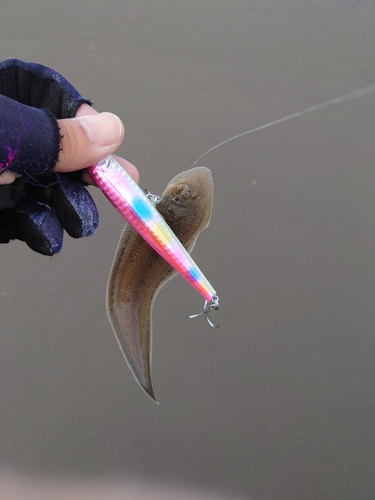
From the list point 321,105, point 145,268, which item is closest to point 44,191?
Answer: point 145,268

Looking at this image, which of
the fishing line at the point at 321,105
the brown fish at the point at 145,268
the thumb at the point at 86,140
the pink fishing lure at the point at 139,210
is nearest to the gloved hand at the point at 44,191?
the thumb at the point at 86,140

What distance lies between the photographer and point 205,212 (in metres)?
1.85

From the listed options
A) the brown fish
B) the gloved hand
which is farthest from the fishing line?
the gloved hand

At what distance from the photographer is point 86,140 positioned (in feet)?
3.45

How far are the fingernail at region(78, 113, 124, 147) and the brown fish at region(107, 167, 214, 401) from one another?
69 cm

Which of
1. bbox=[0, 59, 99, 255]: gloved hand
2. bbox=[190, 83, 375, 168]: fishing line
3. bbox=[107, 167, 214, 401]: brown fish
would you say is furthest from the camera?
Answer: bbox=[190, 83, 375, 168]: fishing line

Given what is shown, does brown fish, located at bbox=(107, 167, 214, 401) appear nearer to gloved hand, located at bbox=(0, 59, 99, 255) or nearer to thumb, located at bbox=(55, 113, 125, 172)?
gloved hand, located at bbox=(0, 59, 99, 255)

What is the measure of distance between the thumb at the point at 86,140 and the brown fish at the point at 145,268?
687 millimetres

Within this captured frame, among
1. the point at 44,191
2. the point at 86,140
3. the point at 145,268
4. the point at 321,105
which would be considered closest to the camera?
the point at 86,140

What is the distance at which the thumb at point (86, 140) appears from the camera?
3.44 ft

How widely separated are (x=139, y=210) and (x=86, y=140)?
0.84 feet

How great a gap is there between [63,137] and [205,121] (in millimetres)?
1152

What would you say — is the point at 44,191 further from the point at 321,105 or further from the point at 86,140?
the point at 321,105

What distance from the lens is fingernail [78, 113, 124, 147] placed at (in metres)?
1.06
